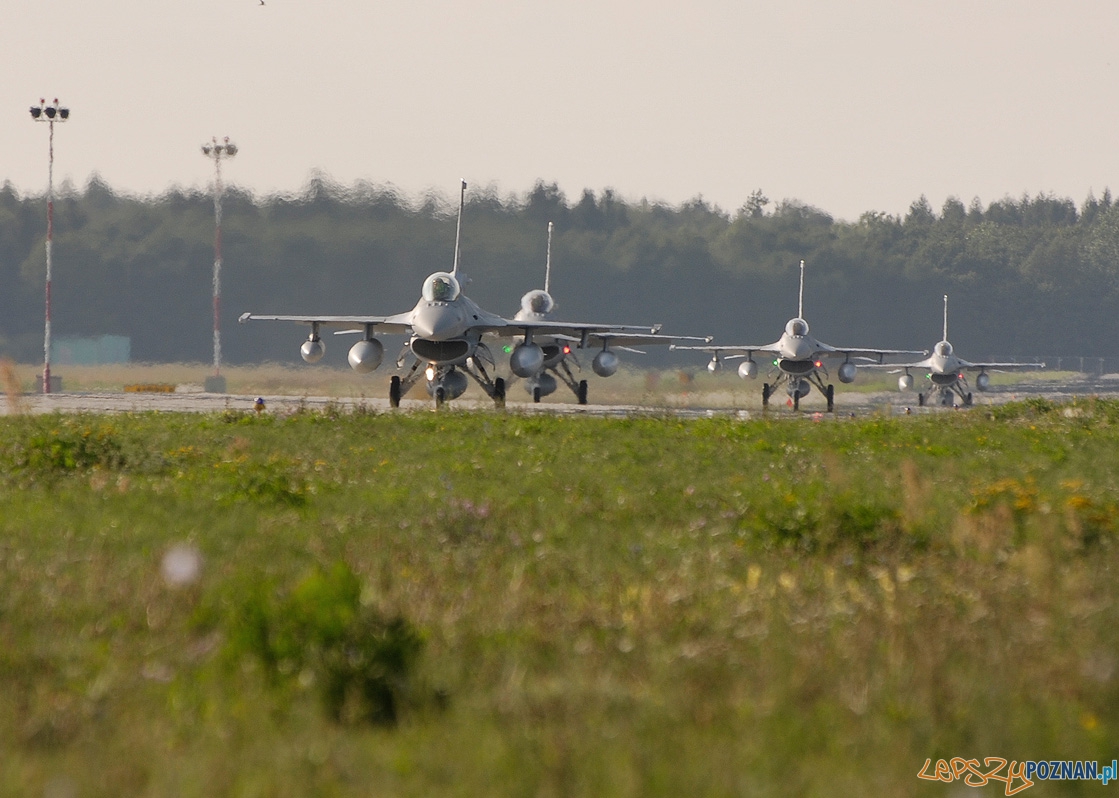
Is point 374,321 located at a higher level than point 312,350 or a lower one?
higher

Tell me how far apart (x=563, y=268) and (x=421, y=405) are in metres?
53.4

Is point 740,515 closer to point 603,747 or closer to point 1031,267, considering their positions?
point 603,747

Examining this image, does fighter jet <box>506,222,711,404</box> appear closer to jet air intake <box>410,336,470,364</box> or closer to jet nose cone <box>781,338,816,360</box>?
jet nose cone <box>781,338,816,360</box>

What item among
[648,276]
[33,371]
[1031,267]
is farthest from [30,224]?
[1031,267]

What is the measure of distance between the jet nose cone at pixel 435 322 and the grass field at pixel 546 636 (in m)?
18.7

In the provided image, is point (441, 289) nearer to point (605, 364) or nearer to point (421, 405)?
point (421, 405)

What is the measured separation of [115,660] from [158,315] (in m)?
75.2

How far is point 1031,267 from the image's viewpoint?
12875 centimetres

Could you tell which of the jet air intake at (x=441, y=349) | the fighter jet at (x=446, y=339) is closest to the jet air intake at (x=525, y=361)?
the fighter jet at (x=446, y=339)

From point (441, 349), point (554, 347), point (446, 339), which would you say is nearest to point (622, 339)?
point (554, 347)

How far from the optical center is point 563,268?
87812 mm

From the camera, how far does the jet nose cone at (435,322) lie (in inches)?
1235

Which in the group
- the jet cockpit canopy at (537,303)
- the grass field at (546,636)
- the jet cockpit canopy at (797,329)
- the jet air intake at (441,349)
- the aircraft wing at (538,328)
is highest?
the jet cockpit canopy at (537,303)

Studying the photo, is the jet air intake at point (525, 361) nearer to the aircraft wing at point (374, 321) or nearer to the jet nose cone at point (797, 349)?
the aircraft wing at point (374, 321)
